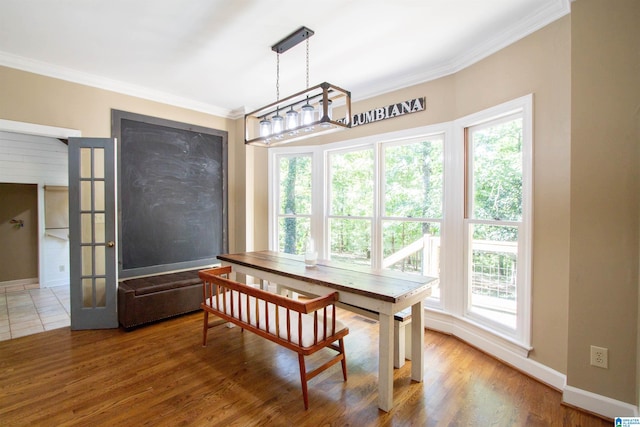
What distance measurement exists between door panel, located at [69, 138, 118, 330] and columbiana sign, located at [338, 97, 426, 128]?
2.85 m

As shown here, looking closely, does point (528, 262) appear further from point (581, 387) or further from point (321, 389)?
point (321, 389)

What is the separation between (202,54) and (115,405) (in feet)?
9.64

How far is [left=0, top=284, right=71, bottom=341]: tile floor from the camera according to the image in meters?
3.17

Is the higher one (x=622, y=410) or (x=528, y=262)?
(x=528, y=262)

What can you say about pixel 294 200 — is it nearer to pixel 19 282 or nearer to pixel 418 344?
pixel 418 344

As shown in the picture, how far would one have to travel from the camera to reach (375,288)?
1967 mm

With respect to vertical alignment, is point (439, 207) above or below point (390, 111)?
below

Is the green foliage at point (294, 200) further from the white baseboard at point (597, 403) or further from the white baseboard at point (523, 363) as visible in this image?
the white baseboard at point (597, 403)

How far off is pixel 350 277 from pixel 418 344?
0.72m

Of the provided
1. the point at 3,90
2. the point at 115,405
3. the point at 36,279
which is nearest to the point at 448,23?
the point at 115,405

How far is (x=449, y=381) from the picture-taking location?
2.25 m

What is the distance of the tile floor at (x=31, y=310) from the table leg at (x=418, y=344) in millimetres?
3727

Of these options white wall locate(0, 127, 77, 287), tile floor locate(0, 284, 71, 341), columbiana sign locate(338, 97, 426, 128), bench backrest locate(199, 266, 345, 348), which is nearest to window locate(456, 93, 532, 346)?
columbiana sign locate(338, 97, 426, 128)

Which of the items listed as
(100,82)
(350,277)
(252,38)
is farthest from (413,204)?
(100,82)
